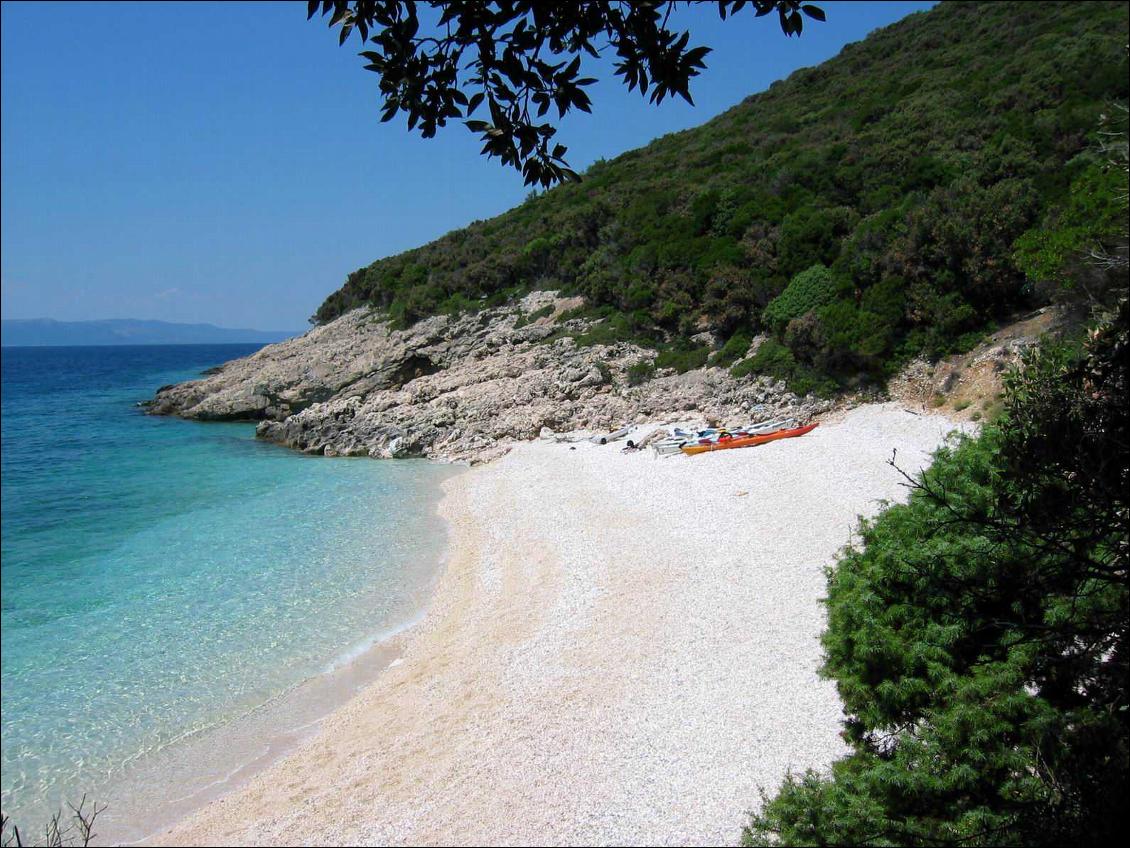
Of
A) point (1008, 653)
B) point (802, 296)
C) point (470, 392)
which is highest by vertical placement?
point (802, 296)

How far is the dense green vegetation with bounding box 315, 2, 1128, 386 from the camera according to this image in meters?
18.3

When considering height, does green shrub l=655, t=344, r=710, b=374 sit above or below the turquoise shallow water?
above

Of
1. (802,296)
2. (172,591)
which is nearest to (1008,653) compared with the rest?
(172,591)

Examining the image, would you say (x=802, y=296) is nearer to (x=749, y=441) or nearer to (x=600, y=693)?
(x=749, y=441)

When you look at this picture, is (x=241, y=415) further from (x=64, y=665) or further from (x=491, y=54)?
(x=491, y=54)

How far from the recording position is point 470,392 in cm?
2817

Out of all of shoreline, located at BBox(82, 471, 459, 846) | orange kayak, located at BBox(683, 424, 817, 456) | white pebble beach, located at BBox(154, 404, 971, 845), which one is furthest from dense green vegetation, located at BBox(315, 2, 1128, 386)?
shoreline, located at BBox(82, 471, 459, 846)

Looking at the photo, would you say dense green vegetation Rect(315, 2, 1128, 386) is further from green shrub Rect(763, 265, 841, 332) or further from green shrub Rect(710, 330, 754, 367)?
green shrub Rect(710, 330, 754, 367)

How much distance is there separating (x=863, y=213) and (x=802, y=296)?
212 inches

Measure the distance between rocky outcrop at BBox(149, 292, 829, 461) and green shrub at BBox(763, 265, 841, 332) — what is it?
7.75 feet

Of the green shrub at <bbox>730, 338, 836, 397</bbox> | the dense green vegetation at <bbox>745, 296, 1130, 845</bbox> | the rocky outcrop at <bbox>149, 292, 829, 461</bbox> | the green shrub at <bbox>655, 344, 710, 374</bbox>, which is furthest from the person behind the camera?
the green shrub at <bbox>655, 344, 710, 374</bbox>

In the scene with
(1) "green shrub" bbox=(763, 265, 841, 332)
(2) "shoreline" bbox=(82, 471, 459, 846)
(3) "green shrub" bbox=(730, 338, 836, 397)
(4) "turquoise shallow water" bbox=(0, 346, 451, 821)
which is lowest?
(2) "shoreline" bbox=(82, 471, 459, 846)

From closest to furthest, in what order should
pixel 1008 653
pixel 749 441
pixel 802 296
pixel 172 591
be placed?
pixel 1008 653 < pixel 172 591 < pixel 749 441 < pixel 802 296

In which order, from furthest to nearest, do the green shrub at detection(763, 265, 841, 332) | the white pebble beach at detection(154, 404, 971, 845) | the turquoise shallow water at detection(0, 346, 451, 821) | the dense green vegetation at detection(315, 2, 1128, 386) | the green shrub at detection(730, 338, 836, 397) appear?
1. the green shrub at detection(763, 265, 841, 332)
2. the green shrub at detection(730, 338, 836, 397)
3. the dense green vegetation at detection(315, 2, 1128, 386)
4. the turquoise shallow water at detection(0, 346, 451, 821)
5. the white pebble beach at detection(154, 404, 971, 845)
